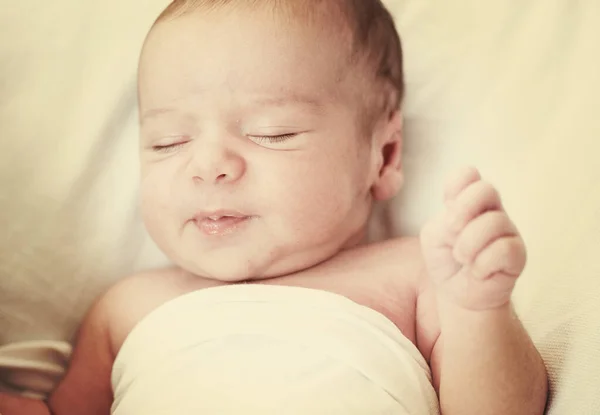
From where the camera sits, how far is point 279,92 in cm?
73

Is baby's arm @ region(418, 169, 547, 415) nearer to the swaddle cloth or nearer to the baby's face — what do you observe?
the swaddle cloth

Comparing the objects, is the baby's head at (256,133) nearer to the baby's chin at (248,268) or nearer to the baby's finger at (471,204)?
the baby's chin at (248,268)

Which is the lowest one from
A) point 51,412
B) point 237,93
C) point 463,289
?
point 51,412

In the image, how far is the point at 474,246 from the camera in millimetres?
540

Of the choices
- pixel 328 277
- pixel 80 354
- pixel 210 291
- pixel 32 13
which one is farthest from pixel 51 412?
pixel 32 13

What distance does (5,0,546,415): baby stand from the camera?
2.09 ft

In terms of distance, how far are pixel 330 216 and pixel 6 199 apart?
16.5 inches

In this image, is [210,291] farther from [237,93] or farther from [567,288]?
[567,288]

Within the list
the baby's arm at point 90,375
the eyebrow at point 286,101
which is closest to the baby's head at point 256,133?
the eyebrow at point 286,101

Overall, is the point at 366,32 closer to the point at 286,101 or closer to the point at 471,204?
the point at 286,101

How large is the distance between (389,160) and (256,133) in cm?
19

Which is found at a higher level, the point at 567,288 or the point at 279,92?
the point at 279,92

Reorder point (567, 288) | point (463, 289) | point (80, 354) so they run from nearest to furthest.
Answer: point (463, 289) < point (567, 288) < point (80, 354)

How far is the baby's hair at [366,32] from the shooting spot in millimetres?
749
